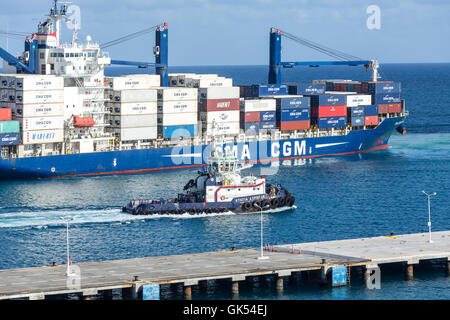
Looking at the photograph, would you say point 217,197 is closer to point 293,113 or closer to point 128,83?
point 128,83

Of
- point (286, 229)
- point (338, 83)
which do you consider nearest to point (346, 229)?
point (286, 229)

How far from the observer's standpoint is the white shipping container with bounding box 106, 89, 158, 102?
102844 millimetres

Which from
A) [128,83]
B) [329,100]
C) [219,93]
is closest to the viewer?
[128,83]

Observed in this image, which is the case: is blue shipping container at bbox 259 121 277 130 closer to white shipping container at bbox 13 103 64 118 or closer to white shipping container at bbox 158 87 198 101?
white shipping container at bbox 158 87 198 101

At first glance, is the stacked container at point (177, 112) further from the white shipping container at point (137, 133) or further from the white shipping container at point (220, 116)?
the white shipping container at point (220, 116)

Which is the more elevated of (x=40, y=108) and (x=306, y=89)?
(x=306, y=89)

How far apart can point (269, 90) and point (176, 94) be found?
53.2ft

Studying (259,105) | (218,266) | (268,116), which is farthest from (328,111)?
(218,266)

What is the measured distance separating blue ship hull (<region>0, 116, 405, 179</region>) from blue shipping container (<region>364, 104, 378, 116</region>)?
173 centimetres

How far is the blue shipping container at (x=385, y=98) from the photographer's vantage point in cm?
12456

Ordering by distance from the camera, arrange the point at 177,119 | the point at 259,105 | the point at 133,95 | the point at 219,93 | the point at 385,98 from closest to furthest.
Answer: the point at 133,95 < the point at 177,119 < the point at 219,93 < the point at 259,105 < the point at 385,98

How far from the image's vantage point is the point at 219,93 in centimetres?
11012
